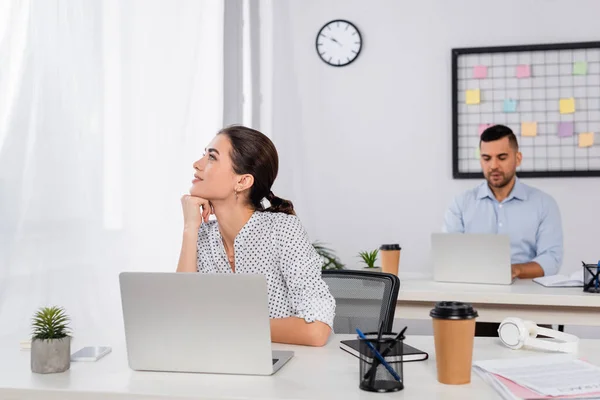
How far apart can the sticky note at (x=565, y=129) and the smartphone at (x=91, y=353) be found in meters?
3.25

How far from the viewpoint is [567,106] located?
159 inches

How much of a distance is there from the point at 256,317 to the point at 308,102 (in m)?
3.22

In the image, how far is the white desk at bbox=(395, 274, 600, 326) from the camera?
2.43 metres

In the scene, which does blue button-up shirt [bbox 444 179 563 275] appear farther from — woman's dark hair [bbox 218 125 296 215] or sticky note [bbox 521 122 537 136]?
woman's dark hair [bbox 218 125 296 215]

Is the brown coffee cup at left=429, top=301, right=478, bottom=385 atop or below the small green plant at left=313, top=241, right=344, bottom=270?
atop

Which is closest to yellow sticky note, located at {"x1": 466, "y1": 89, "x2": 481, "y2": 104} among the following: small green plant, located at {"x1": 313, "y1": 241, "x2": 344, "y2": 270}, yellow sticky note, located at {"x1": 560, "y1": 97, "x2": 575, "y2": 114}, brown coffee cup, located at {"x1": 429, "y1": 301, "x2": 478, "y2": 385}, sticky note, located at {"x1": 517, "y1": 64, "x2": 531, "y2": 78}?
sticky note, located at {"x1": 517, "y1": 64, "x2": 531, "y2": 78}

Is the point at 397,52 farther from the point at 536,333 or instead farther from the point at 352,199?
the point at 536,333

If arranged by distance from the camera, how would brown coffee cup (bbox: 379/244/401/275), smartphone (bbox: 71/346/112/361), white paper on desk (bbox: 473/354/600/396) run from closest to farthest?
white paper on desk (bbox: 473/354/600/396), smartphone (bbox: 71/346/112/361), brown coffee cup (bbox: 379/244/401/275)

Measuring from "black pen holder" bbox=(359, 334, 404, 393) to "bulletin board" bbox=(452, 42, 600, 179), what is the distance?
306 cm

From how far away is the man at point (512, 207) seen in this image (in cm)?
336

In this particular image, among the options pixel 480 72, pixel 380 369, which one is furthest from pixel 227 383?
pixel 480 72

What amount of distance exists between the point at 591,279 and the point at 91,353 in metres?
1.81

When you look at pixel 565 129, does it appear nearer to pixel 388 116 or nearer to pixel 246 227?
pixel 388 116

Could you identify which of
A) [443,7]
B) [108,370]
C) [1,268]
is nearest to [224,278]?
[108,370]
